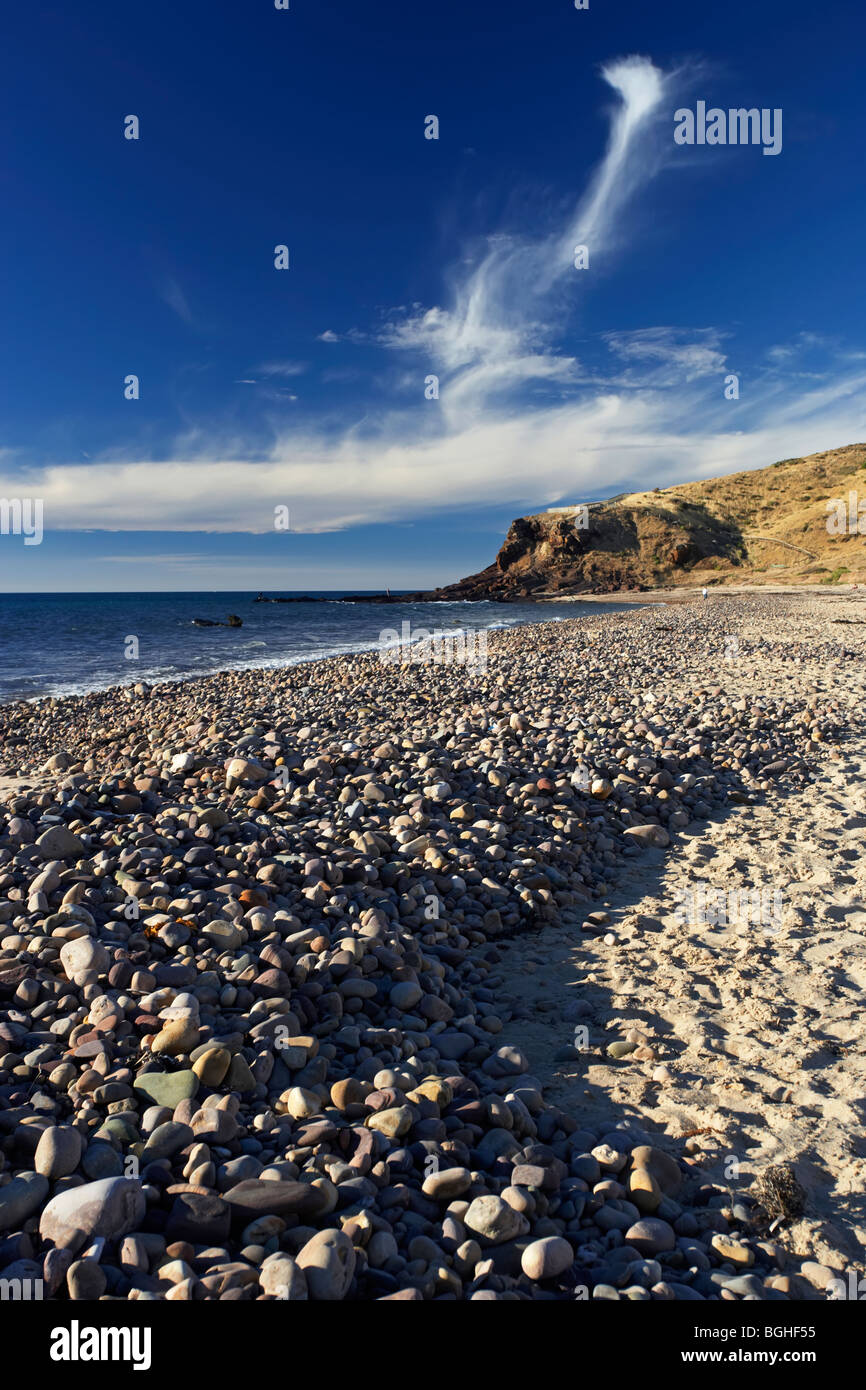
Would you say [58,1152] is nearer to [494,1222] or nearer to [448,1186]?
[448,1186]

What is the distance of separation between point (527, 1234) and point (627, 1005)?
1733mm

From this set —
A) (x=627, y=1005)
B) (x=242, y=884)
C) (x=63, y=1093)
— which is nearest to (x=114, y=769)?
(x=242, y=884)

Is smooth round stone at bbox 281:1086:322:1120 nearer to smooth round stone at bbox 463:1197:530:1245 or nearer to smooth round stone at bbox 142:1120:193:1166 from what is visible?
smooth round stone at bbox 142:1120:193:1166

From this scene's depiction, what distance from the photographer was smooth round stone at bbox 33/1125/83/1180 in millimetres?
2320

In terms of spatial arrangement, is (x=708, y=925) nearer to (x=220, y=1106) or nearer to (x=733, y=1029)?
(x=733, y=1029)

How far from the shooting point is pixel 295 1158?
8.14 feet

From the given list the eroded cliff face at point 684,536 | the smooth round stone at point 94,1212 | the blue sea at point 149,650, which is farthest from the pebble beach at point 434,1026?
the eroded cliff face at point 684,536

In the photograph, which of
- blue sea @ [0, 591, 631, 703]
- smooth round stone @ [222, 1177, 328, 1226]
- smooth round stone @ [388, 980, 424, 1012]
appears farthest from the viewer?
blue sea @ [0, 591, 631, 703]

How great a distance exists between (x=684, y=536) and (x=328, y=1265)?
8260 centimetres

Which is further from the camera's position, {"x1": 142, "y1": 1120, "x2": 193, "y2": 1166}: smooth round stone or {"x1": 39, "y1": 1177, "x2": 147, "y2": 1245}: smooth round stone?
{"x1": 142, "y1": 1120, "x2": 193, "y2": 1166}: smooth round stone

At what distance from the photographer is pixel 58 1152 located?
2.34 m

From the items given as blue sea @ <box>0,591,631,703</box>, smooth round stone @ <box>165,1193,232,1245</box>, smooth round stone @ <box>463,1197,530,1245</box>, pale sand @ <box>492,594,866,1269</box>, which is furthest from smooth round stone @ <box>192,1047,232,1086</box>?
blue sea @ <box>0,591,631,703</box>

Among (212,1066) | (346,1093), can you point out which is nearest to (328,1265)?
(346,1093)

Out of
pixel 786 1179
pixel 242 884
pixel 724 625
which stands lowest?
pixel 786 1179
